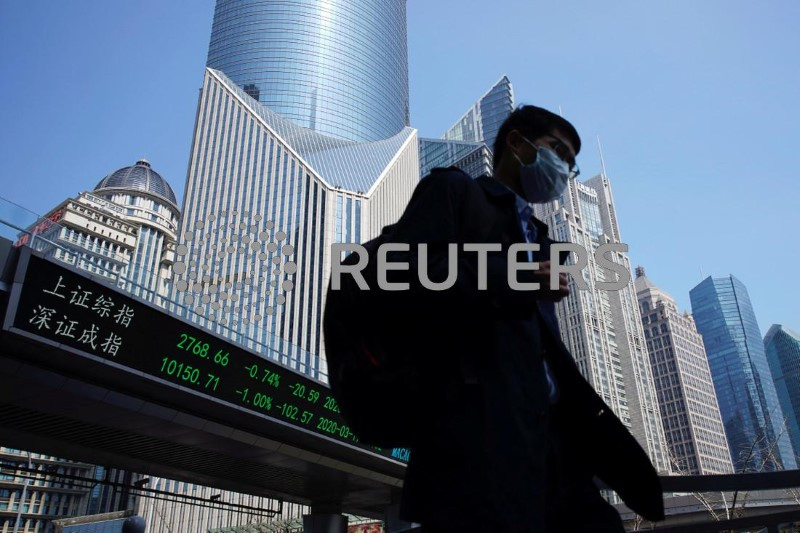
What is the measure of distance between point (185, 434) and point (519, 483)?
41.4 feet

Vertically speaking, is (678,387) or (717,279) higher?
(717,279)

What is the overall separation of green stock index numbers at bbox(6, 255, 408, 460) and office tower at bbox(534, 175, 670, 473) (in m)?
76.5

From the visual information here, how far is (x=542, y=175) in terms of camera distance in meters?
2.02

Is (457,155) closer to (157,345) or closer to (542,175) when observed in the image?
(157,345)

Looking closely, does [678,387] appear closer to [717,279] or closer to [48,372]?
[717,279]

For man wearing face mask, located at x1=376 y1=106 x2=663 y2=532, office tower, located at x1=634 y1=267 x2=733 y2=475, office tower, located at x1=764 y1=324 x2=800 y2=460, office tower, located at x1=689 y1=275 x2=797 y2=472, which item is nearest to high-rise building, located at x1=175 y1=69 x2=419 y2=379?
office tower, located at x1=634 y1=267 x2=733 y2=475

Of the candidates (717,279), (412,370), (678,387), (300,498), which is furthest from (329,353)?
(717,279)

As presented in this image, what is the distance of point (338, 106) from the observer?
10781cm


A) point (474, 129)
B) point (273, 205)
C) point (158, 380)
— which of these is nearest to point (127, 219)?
point (273, 205)

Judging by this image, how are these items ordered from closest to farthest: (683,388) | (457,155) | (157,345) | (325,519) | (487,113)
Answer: (157,345) → (325,519) → (683,388) → (457,155) → (487,113)

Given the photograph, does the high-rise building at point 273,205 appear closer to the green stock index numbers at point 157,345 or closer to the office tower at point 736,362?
the green stock index numbers at point 157,345

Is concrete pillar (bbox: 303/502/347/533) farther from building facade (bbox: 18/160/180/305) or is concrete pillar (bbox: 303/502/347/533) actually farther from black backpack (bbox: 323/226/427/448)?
building facade (bbox: 18/160/180/305)

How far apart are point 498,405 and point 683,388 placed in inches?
4277

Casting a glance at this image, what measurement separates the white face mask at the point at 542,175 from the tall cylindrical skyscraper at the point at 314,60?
106927 millimetres
